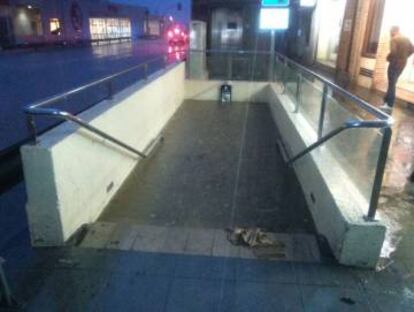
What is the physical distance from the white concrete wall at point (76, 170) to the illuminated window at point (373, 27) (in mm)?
9195

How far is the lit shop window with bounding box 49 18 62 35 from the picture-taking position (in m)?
28.0

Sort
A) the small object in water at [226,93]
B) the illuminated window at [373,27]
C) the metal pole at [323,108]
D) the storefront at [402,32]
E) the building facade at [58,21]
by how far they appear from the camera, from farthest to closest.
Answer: the building facade at [58,21]
the illuminated window at [373,27]
the small object in water at [226,93]
the storefront at [402,32]
the metal pole at [323,108]

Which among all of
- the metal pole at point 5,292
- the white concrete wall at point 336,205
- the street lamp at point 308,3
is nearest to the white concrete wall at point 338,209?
the white concrete wall at point 336,205

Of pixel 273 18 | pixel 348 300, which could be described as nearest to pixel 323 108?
pixel 348 300

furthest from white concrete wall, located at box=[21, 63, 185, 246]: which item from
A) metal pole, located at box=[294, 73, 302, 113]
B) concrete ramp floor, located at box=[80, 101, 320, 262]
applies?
metal pole, located at box=[294, 73, 302, 113]

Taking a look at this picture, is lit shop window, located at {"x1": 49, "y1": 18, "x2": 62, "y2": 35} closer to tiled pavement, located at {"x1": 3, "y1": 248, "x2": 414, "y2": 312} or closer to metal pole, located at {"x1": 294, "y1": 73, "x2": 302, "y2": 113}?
metal pole, located at {"x1": 294, "y1": 73, "x2": 302, "y2": 113}

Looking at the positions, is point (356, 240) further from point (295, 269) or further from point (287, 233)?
point (287, 233)

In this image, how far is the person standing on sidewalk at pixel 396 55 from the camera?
791cm

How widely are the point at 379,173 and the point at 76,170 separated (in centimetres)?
265

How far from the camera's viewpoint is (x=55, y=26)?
28.4m

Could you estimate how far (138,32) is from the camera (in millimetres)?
48531

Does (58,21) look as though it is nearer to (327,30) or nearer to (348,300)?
(327,30)

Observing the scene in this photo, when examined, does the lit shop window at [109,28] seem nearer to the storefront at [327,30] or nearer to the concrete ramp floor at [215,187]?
the storefront at [327,30]

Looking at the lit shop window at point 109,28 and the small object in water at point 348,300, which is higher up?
the lit shop window at point 109,28
